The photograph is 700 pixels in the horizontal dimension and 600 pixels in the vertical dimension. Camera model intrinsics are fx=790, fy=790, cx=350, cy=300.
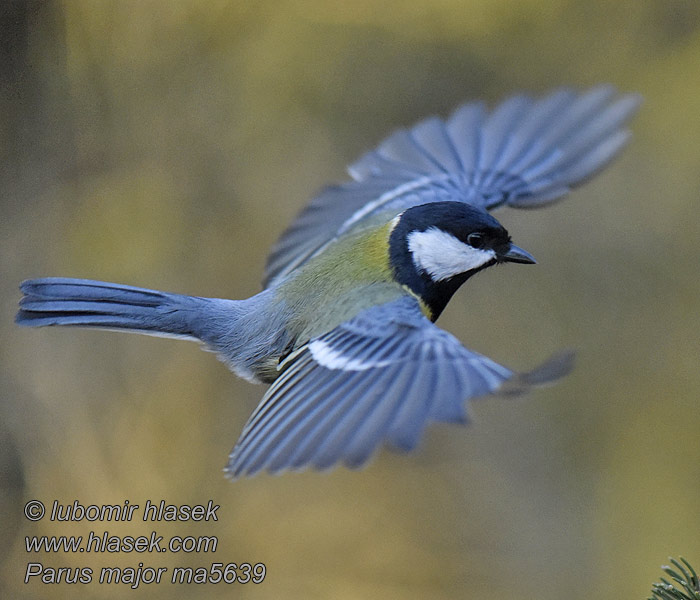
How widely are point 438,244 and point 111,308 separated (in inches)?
33.2

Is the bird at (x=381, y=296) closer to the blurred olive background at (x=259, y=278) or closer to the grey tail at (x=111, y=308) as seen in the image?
the grey tail at (x=111, y=308)

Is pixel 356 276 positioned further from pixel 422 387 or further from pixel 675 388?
pixel 675 388

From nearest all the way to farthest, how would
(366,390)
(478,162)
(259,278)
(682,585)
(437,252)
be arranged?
(682,585), (366,390), (437,252), (478,162), (259,278)

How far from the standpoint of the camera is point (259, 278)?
3420 millimetres

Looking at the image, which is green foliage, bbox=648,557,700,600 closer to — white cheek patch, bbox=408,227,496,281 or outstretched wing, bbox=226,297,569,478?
outstretched wing, bbox=226,297,569,478

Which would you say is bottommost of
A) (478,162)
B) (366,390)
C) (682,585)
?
(682,585)

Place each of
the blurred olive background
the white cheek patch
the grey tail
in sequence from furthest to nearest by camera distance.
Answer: the blurred olive background → the white cheek patch → the grey tail

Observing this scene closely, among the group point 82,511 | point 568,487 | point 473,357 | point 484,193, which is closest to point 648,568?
point 568,487

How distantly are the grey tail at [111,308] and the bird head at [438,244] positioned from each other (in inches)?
19.9

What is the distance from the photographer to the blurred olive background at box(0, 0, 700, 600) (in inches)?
124

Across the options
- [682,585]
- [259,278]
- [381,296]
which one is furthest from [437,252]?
[259,278]

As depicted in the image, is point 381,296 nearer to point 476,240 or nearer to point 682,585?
point 476,240

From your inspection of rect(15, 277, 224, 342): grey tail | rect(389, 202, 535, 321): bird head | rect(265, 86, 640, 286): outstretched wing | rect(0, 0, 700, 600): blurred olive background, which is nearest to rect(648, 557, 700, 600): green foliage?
rect(389, 202, 535, 321): bird head

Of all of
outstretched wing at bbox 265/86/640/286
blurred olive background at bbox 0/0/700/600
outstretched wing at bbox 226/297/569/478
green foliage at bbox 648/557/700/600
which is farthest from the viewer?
blurred olive background at bbox 0/0/700/600
